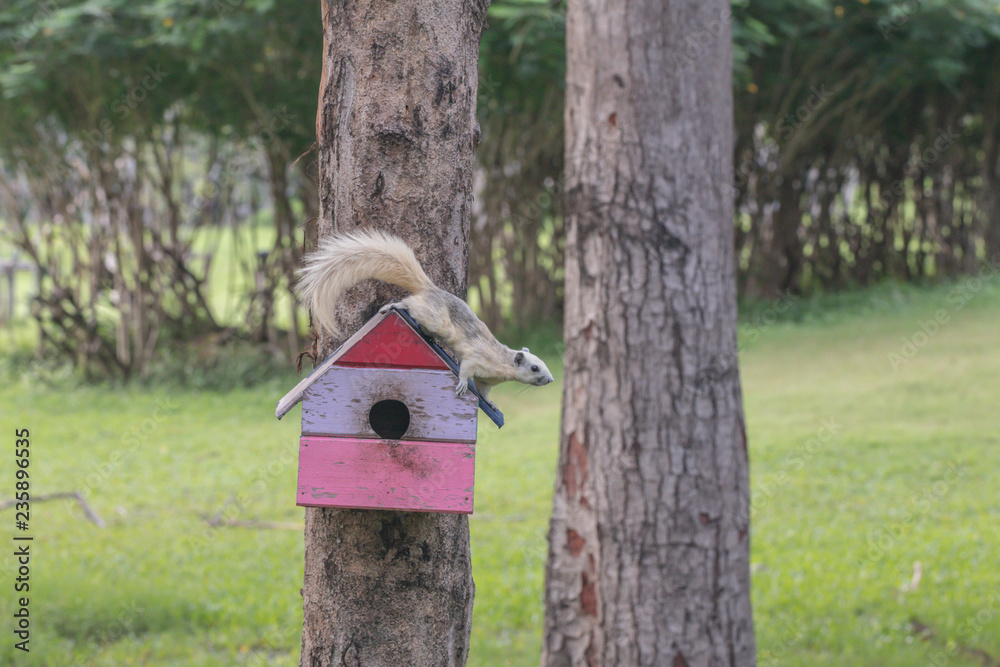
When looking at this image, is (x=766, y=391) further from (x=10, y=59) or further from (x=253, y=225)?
(x=10, y=59)

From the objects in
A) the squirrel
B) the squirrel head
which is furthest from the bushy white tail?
the squirrel head

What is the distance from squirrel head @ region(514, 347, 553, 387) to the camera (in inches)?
82.0

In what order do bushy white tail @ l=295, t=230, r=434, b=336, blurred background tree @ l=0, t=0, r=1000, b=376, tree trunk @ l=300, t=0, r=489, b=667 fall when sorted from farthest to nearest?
blurred background tree @ l=0, t=0, r=1000, b=376 → tree trunk @ l=300, t=0, r=489, b=667 → bushy white tail @ l=295, t=230, r=434, b=336

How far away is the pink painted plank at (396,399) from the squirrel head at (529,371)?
168 mm

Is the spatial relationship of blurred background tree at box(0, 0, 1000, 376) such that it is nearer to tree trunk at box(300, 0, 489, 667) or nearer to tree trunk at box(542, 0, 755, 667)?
tree trunk at box(542, 0, 755, 667)

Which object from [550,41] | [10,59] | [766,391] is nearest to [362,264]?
[550,41]

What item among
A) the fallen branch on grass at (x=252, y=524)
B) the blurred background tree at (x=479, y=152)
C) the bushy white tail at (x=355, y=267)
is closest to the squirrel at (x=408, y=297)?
the bushy white tail at (x=355, y=267)

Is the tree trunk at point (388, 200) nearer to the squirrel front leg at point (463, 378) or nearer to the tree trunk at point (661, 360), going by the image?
the squirrel front leg at point (463, 378)

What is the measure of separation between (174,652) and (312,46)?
250 inches

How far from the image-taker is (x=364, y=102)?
2039 mm

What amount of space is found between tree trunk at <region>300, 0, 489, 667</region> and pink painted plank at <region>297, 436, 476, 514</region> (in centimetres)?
13

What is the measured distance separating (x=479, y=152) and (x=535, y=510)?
5656 mm

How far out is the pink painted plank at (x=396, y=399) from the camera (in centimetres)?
196

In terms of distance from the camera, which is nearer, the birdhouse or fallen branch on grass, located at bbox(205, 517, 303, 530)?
the birdhouse
